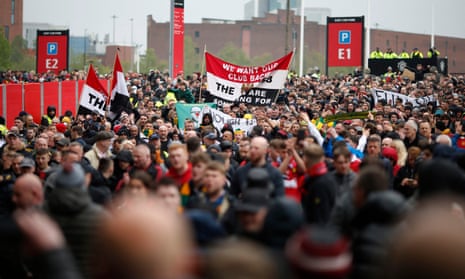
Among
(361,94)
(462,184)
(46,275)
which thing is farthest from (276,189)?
(361,94)

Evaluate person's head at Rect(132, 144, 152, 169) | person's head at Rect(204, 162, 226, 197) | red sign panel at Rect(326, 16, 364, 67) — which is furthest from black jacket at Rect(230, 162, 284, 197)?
red sign panel at Rect(326, 16, 364, 67)

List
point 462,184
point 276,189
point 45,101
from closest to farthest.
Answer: point 462,184 < point 276,189 < point 45,101

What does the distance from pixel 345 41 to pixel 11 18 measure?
3169 inches

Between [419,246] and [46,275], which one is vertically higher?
[419,246]

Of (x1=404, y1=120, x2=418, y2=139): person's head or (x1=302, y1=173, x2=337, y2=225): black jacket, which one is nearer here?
(x1=302, y1=173, x2=337, y2=225): black jacket

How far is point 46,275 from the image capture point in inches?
149

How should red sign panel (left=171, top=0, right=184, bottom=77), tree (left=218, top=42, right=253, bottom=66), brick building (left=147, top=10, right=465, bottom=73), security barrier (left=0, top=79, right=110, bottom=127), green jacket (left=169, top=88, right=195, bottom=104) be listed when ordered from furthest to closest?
brick building (left=147, top=10, right=465, bottom=73) → tree (left=218, top=42, right=253, bottom=66) → red sign panel (left=171, top=0, right=184, bottom=77) → green jacket (left=169, top=88, right=195, bottom=104) → security barrier (left=0, top=79, right=110, bottom=127)

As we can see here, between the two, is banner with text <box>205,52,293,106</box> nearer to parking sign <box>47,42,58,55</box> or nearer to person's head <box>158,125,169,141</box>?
person's head <box>158,125,169,141</box>

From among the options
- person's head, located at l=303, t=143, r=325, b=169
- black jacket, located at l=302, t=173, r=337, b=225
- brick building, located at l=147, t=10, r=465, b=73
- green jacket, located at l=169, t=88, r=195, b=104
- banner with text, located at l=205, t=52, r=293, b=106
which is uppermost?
brick building, located at l=147, t=10, r=465, b=73

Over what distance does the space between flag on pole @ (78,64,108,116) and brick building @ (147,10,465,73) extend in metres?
108

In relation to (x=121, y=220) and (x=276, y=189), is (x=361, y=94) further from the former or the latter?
(x=121, y=220)

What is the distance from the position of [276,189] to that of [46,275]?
4.44 m

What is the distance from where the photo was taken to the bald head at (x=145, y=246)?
2639 millimetres

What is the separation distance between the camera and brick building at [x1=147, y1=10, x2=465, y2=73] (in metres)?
128
